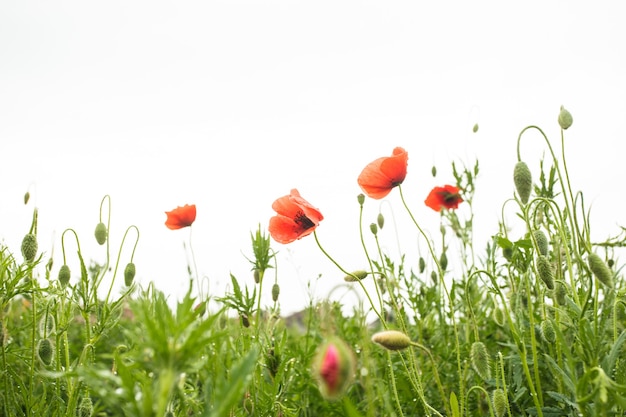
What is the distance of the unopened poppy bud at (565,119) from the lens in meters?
1.81

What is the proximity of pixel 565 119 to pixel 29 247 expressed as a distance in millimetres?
1939

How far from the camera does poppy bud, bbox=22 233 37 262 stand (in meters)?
1.93

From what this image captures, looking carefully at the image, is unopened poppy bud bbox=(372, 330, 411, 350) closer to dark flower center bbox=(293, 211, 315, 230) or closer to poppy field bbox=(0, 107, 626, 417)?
poppy field bbox=(0, 107, 626, 417)

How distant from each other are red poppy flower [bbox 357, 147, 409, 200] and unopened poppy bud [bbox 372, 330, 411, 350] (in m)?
0.98

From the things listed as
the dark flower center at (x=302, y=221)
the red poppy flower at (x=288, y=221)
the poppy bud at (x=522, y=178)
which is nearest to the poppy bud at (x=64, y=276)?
the red poppy flower at (x=288, y=221)

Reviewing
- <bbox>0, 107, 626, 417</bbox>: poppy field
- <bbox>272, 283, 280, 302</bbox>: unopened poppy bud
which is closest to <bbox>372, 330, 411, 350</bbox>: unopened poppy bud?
<bbox>0, 107, 626, 417</bbox>: poppy field

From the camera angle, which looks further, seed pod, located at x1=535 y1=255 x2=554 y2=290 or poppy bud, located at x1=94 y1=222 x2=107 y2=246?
poppy bud, located at x1=94 y1=222 x2=107 y2=246

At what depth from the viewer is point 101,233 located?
230cm

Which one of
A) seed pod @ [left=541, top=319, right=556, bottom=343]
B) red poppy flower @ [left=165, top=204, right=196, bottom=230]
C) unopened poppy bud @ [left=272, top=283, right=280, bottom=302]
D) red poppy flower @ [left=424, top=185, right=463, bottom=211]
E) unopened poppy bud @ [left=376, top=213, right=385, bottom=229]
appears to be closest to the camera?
seed pod @ [left=541, top=319, right=556, bottom=343]

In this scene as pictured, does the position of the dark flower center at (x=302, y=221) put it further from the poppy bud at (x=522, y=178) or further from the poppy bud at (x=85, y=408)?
the poppy bud at (x=85, y=408)

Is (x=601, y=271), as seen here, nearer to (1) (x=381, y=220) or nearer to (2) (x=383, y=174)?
(2) (x=383, y=174)

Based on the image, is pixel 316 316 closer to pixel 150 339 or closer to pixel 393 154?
pixel 393 154

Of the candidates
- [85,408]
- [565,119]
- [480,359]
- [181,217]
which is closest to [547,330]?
[480,359]

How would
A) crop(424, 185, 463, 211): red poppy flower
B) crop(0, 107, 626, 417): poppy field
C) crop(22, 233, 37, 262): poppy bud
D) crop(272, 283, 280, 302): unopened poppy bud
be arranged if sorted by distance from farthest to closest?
crop(424, 185, 463, 211): red poppy flower → crop(272, 283, 280, 302): unopened poppy bud → crop(22, 233, 37, 262): poppy bud → crop(0, 107, 626, 417): poppy field
